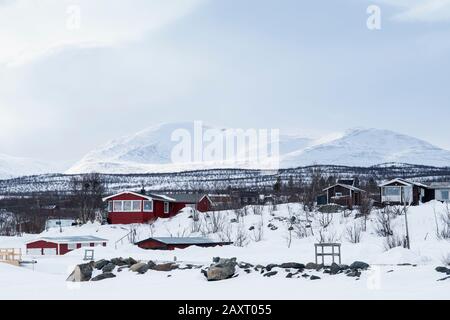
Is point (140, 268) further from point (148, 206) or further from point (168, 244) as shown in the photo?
point (148, 206)

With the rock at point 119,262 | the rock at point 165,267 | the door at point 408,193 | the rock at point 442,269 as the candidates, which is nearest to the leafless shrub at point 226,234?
the door at point 408,193

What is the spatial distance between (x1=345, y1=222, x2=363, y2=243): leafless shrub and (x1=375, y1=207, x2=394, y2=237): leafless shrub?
1270 millimetres

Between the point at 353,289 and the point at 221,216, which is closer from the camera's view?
the point at 353,289

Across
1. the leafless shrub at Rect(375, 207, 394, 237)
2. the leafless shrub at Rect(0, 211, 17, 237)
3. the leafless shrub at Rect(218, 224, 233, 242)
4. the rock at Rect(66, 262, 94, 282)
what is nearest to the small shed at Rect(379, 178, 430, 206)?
the leafless shrub at Rect(375, 207, 394, 237)

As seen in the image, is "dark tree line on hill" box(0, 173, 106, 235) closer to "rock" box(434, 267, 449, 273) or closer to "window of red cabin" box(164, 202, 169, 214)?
"window of red cabin" box(164, 202, 169, 214)

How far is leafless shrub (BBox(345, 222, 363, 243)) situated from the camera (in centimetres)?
4567

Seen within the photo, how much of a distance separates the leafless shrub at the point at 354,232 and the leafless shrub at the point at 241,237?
693cm

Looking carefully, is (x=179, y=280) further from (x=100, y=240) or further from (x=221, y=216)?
(x=221, y=216)

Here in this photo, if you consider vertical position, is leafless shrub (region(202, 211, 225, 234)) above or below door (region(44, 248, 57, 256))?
above

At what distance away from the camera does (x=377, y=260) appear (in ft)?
84.1

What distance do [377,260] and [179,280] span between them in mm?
8734

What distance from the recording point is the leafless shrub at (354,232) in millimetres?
45666
